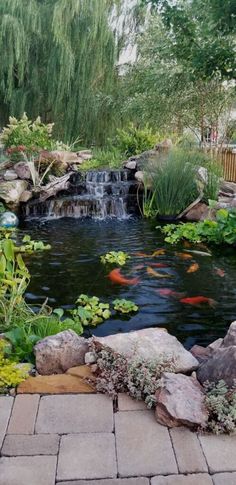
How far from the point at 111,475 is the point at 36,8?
33.4ft

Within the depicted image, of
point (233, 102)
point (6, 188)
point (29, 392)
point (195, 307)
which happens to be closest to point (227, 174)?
point (233, 102)

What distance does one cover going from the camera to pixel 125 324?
322cm

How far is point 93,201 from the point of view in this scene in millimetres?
7336

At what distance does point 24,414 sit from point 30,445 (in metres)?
0.20

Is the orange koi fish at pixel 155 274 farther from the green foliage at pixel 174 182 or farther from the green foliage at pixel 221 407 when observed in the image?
the green foliage at pixel 174 182

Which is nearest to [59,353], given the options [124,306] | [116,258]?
[124,306]

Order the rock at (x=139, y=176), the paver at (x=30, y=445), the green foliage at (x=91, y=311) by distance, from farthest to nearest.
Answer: the rock at (x=139, y=176) → the green foliage at (x=91, y=311) → the paver at (x=30, y=445)

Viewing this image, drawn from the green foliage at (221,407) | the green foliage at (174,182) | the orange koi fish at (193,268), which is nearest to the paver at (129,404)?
the green foliage at (221,407)

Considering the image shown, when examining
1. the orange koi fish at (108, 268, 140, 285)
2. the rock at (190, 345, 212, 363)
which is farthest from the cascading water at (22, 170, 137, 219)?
the rock at (190, 345, 212, 363)

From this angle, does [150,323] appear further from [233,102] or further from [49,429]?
[233,102]

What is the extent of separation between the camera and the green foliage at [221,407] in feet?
5.82

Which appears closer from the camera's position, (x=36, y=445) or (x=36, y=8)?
(x=36, y=445)

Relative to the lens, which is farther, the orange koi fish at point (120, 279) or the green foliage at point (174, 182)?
the green foliage at point (174, 182)

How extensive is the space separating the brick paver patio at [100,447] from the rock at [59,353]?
0.26 meters
